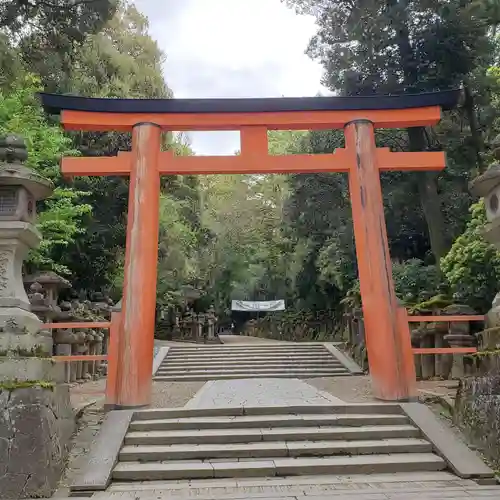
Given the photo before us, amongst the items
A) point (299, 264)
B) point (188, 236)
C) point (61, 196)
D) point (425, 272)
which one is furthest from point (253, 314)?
point (61, 196)

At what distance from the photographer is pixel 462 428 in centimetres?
543

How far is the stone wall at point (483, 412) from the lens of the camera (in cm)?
475

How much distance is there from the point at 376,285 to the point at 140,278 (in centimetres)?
327

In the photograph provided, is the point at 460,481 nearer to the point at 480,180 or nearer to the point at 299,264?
the point at 480,180

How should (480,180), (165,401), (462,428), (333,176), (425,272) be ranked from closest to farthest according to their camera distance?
(462,428), (480,180), (165,401), (425,272), (333,176)

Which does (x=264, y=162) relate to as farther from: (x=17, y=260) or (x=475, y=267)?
(x=475, y=267)

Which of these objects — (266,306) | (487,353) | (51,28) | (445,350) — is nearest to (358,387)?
(445,350)

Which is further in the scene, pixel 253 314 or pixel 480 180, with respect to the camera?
pixel 253 314

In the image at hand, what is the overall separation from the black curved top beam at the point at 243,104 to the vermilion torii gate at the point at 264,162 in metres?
0.02

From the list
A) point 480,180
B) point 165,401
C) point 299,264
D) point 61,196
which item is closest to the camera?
point 480,180

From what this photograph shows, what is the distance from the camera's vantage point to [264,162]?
7.49 metres

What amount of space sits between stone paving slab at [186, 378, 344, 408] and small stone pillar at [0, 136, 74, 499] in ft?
6.44

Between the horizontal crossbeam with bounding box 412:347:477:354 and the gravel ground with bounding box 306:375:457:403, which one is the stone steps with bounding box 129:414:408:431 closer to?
the gravel ground with bounding box 306:375:457:403

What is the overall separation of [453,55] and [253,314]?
23526mm
